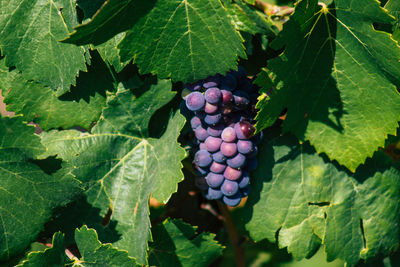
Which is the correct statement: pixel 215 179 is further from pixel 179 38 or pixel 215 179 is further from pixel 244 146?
pixel 179 38

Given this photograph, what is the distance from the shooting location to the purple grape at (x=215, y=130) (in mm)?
1294

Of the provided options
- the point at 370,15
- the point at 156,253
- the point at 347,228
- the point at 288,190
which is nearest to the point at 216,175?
the point at 288,190

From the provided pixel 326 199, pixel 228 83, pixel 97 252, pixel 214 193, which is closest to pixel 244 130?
pixel 228 83

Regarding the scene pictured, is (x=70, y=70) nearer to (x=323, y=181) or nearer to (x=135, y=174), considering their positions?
(x=135, y=174)

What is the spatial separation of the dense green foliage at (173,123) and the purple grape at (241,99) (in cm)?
8

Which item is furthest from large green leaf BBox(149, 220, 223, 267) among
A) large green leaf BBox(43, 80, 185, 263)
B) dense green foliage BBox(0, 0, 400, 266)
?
large green leaf BBox(43, 80, 185, 263)

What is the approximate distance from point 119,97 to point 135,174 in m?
0.28

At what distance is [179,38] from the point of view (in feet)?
3.75

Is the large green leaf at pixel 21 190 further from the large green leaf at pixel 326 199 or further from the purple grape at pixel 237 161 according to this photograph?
the large green leaf at pixel 326 199

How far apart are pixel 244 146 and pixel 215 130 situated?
0.35 ft

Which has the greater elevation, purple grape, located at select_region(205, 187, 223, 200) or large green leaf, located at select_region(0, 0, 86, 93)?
large green leaf, located at select_region(0, 0, 86, 93)

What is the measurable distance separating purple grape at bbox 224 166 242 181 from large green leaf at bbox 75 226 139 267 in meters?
0.40

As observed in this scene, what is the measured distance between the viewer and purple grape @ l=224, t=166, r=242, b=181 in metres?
1.33

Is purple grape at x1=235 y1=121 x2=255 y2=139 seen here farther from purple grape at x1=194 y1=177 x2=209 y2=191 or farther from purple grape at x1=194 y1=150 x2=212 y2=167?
purple grape at x1=194 y1=177 x2=209 y2=191
